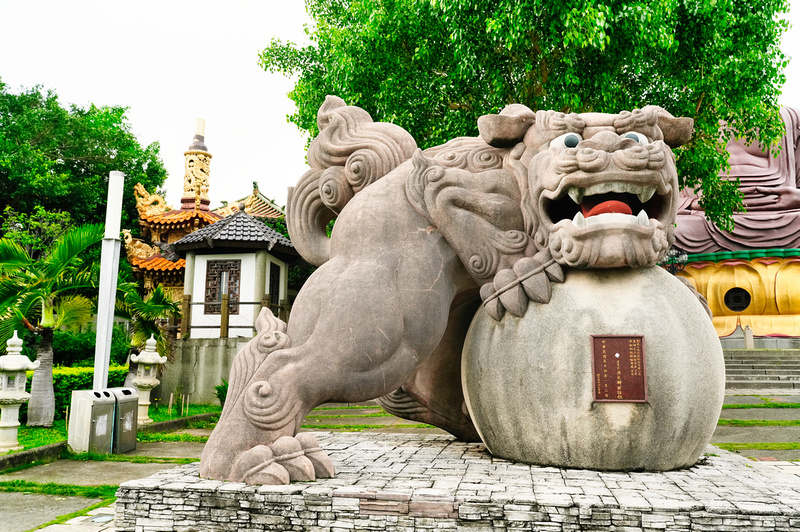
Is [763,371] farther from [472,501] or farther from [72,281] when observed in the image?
[72,281]

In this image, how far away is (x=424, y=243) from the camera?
3930 millimetres

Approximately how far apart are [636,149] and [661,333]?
1101mm

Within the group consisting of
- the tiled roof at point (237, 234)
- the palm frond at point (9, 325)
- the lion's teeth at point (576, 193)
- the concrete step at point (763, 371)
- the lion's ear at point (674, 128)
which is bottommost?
the concrete step at point (763, 371)

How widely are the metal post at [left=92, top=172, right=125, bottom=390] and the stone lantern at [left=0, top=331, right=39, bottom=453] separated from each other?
28.6 inches

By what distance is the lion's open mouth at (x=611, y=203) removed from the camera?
3.61m

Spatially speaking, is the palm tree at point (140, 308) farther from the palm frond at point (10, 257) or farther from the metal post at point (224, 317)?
the metal post at point (224, 317)

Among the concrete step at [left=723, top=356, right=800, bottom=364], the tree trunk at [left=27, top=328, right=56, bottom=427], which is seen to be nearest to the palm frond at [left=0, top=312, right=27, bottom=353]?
the tree trunk at [left=27, top=328, right=56, bottom=427]

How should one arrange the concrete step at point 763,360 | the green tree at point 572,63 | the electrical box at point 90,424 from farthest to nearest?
1. the concrete step at point 763,360
2. the green tree at point 572,63
3. the electrical box at point 90,424

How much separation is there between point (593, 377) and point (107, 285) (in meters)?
5.78

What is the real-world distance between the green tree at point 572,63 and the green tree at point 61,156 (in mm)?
13477

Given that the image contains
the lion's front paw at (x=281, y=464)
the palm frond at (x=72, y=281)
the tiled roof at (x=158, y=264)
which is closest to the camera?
the lion's front paw at (x=281, y=464)

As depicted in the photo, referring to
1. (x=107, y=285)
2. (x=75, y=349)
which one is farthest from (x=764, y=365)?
(x=75, y=349)

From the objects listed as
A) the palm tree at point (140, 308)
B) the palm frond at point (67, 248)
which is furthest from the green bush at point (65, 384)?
the palm frond at point (67, 248)

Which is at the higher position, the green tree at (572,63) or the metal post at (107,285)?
the green tree at (572,63)
